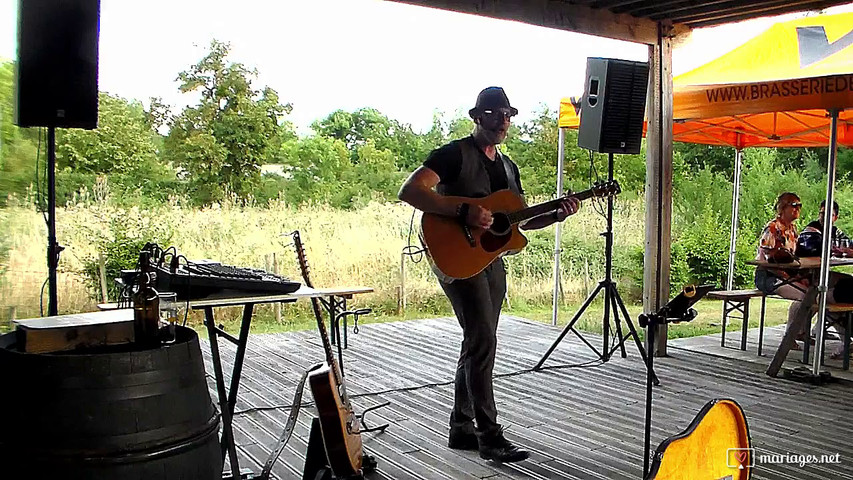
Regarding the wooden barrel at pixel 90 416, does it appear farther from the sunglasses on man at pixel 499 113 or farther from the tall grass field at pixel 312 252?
the tall grass field at pixel 312 252

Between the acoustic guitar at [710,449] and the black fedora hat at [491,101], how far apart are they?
1520 millimetres

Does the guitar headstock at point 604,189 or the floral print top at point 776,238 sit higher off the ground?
the guitar headstock at point 604,189

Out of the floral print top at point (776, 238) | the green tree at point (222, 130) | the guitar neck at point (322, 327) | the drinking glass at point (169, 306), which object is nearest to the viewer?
the drinking glass at point (169, 306)

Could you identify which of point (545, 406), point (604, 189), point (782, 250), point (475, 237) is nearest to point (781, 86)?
point (782, 250)

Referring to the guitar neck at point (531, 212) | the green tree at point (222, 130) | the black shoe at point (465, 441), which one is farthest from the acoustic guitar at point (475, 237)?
the green tree at point (222, 130)

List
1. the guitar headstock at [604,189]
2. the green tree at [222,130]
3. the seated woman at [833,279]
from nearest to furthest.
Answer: the guitar headstock at [604,189]
the seated woman at [833,279]
the green tree at [222,130]

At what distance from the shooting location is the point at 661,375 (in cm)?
479

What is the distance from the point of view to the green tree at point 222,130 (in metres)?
8.21

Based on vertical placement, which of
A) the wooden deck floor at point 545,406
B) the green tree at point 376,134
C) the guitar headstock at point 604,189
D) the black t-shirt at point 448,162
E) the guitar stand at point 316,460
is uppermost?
the green tree at point 376,134

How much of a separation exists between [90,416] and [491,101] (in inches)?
80.4

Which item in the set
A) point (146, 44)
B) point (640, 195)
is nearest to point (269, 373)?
point (146, 44)

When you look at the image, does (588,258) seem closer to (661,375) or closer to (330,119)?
A: (330,119)

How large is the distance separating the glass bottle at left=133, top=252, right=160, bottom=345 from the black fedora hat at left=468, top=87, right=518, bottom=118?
1688 millimetres

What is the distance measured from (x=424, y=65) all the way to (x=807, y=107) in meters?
7.36
